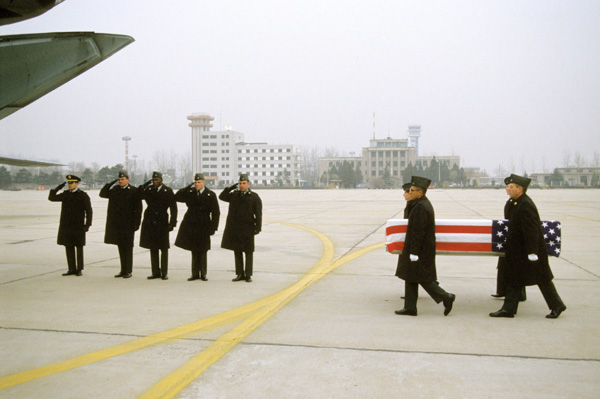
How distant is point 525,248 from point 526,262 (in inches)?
7.0

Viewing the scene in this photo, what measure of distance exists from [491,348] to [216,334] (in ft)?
9.69

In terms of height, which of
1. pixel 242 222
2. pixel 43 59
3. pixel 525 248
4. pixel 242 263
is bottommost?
pixel 242 263

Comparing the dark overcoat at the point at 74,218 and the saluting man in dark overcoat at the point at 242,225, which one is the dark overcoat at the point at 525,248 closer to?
the saluting man in dark overcoat at the point at 242,225

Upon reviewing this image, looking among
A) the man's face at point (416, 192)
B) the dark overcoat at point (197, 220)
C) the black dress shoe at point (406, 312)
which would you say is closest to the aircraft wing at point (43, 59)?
the dark overcoat at point (197, 220)

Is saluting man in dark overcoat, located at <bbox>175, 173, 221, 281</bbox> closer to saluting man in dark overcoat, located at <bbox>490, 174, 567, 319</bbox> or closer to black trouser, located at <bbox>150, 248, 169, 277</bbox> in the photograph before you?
black trouser, located at <bbox>150, 248, 169, 277</bbox>

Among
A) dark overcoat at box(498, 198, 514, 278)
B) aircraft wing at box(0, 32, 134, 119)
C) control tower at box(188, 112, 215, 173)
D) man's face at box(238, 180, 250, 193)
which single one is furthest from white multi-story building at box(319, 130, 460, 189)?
aircraft wing at box(0, 32, 134, 119)

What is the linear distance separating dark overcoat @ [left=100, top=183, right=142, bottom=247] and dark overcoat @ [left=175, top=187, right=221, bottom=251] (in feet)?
2.99

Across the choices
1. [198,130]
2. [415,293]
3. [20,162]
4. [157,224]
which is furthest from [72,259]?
[198,130]

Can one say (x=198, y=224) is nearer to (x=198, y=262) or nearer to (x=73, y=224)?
(x=198, y=262)

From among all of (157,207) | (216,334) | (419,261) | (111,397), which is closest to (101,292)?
(157,207)

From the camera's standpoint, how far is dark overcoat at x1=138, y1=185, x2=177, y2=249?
9.16 meters

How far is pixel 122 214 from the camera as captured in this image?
30.8ft

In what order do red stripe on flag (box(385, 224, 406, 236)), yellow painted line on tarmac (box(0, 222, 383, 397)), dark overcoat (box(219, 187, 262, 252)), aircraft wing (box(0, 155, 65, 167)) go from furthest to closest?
aircraft wing (box(0, 155, 65, 167)) < dark overcoat (box(219, 187, 262, 252)) < red stripe on flag (box(385, 224, 406, 236)) < yellow painted line on tarmac (box(0, 222, 383, 397))

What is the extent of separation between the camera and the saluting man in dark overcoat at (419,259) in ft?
21.4
